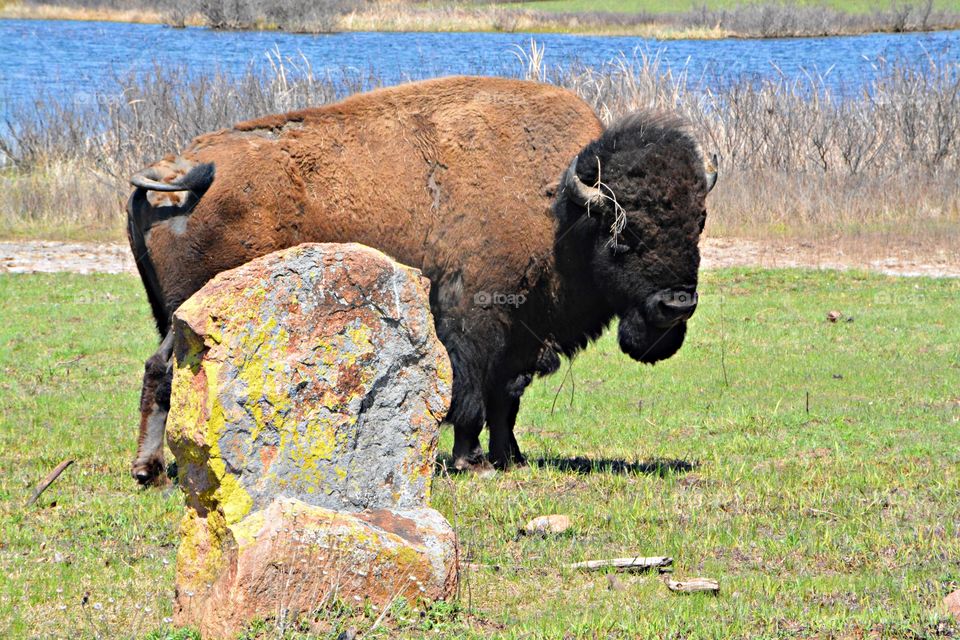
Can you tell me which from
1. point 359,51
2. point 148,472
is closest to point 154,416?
point 148,472

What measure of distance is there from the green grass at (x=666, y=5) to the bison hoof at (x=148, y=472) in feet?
215

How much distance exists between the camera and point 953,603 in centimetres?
524

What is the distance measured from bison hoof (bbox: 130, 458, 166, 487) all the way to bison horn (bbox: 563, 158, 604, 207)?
3.32m

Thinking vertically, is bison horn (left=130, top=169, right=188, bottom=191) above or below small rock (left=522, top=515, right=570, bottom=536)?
above

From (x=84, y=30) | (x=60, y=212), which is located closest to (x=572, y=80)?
(x=60, y=212)

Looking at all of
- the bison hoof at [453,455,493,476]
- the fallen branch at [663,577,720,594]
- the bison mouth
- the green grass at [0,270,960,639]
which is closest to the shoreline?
the green grass at [0,270,960,639]

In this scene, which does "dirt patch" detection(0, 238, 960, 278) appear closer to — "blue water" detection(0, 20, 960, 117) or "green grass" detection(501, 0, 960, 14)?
"blue water" detection(0, 20, 960, 117)

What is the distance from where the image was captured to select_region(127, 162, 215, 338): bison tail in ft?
25.1

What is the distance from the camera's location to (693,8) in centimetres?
6975

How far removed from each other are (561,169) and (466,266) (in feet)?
3.28

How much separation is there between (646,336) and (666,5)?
234ft

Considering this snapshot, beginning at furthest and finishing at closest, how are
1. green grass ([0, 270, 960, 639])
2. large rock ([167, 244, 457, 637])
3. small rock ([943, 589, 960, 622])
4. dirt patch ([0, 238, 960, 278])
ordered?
1. dirt patch ([0, 238, 960, 278])
2. green grass ([0, 270, 960, 639])
3. small rock ([943, 589, 960, 622])
4. large rock ([167, 244, 457, 637])

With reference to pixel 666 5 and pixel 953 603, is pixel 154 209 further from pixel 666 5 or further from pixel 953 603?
pixel 666 5

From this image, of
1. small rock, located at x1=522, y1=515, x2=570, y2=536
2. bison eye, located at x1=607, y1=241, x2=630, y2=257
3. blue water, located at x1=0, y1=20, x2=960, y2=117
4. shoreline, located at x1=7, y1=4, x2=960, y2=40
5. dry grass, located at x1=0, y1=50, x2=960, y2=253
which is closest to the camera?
small rock, located at x1=522, y1=515, x2=570, y2=536
